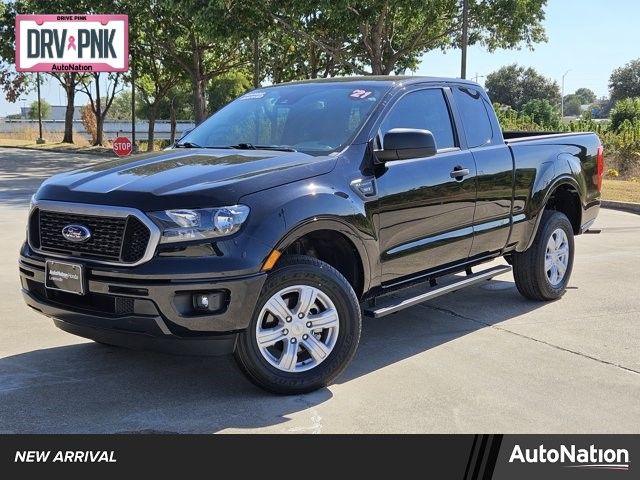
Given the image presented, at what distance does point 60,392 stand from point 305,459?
1711 mm

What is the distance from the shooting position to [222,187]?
3996mm

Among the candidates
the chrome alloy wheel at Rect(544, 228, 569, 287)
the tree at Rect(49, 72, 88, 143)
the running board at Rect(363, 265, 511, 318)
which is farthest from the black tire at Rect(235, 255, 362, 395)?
the tree at Rect(49, 72, 88, 143)

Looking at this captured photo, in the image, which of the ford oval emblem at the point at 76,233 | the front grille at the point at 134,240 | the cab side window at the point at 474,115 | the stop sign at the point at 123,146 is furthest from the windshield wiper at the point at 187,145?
the stop sign at the point at 123,146

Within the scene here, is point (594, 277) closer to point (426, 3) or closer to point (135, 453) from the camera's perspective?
point (135, 453)

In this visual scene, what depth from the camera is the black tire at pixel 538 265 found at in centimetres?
650

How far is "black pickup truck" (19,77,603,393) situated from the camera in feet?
12.8

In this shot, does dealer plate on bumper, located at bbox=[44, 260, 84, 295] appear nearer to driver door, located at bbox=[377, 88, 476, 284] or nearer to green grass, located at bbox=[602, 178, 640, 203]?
driver door, located at bbox=[377, 88, 476, 284]

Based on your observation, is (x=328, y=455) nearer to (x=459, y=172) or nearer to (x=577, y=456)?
(x=577, y=456)

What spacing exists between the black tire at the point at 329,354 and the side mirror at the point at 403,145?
879mm

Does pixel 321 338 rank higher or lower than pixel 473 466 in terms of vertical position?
higher

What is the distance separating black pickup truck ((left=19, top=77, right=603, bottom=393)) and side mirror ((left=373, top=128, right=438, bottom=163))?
0.05ft

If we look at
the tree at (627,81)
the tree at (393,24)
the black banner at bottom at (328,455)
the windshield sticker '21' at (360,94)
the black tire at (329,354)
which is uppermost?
the tree at (627,81)

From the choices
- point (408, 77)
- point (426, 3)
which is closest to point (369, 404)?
point (408, 77)

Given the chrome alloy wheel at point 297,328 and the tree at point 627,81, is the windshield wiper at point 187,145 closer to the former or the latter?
the chrome alloy wheel at point 297,328
